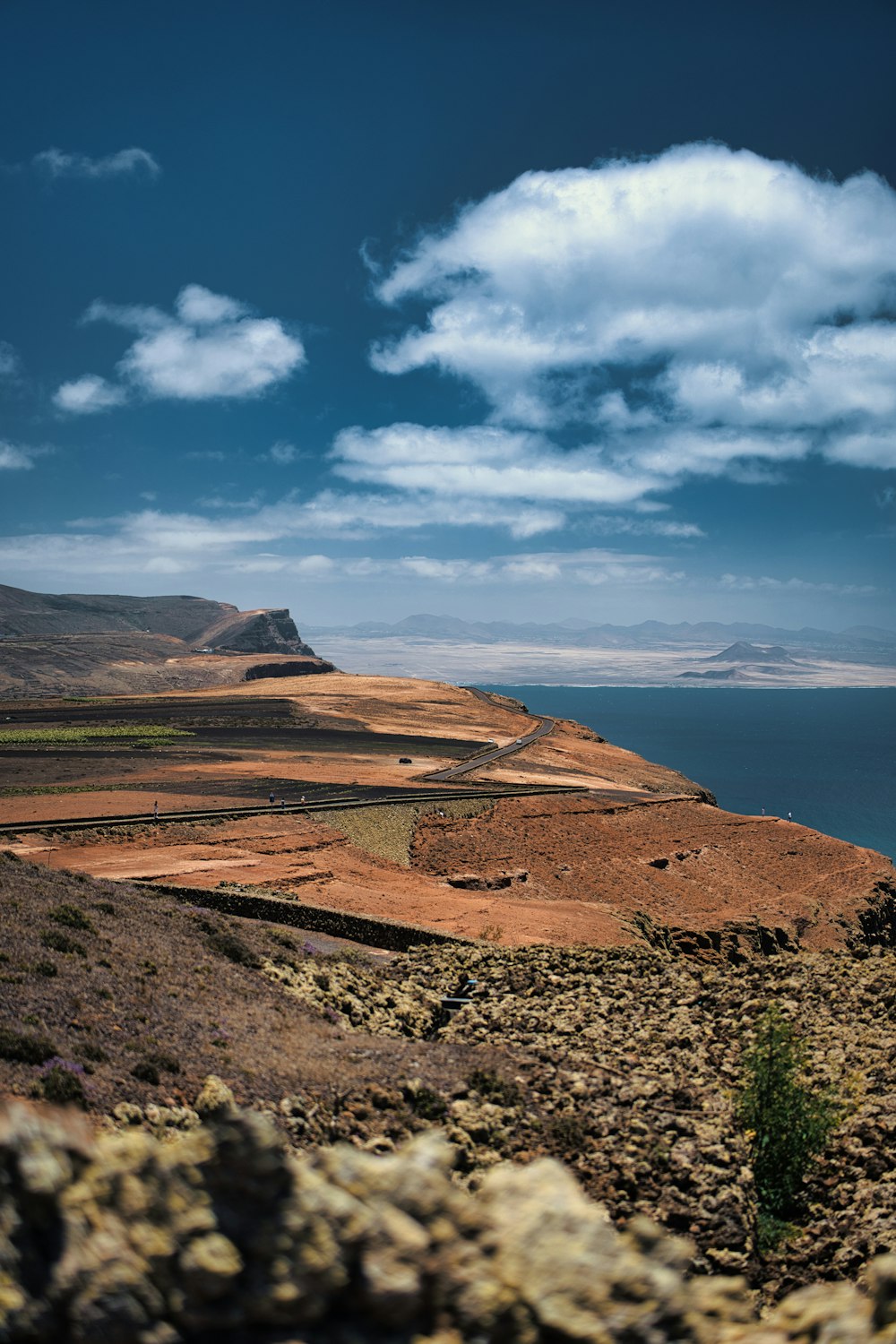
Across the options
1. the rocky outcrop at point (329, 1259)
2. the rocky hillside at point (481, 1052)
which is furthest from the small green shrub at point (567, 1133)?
the rocky outcrop at point (329, 1259)

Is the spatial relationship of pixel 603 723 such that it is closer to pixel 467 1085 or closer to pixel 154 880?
pixel 154 880

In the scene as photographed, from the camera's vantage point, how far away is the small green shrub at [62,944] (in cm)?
1572

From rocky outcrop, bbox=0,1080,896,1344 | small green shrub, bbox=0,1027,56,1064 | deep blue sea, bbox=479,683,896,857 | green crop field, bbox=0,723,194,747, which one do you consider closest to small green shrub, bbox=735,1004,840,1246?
rocky outcrop, bbox=0,1080,896,1344

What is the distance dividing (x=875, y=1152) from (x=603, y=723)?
184492mm

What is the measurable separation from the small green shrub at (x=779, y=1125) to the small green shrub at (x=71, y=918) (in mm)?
12463

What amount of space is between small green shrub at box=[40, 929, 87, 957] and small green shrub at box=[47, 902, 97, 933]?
1074 millimetres

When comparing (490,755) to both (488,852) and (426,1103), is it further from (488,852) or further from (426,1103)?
(426,1103)

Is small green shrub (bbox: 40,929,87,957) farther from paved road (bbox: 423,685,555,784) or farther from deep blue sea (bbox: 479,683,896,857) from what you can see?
deep blue sea (bbox: 479,683,896,857)

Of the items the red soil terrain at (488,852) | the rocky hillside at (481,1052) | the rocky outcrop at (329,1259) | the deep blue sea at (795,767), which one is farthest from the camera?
the deep blue sea at (795,767)

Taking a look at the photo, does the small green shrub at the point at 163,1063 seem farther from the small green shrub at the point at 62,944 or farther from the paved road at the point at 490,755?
the paved road at the point at 490,755

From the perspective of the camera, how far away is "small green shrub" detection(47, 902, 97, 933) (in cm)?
1722

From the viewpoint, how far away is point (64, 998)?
13508mm

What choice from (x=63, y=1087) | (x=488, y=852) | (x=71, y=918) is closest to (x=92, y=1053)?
(x=63, y=1087)

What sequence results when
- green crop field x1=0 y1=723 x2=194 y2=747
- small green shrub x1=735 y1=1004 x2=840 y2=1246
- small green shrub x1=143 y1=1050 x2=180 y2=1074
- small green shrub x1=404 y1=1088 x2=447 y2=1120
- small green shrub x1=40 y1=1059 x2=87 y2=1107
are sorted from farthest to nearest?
1. green crop field x1=0 y1=723 x2=194 y2=747
2. small green shrub x1=404 y1=1088 x2=447 y2=1120
3. small green shrub x1=143 y1=1050 x2=180 y2=1074
4. small green shrub x1=735 y1=1004 x2=840 y2=1246
5. small green shrub x1=40 y1=1059 x2=87 y2=1107
